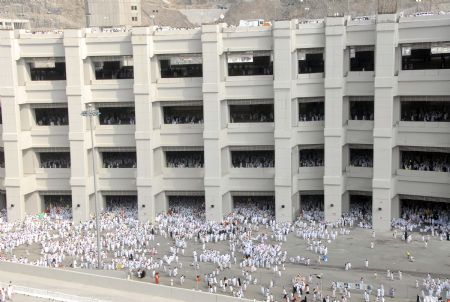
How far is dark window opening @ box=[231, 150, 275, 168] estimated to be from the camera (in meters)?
53.3

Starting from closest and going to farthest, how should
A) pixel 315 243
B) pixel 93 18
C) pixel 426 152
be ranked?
pixel 315 243, pixel 426 152, pixel 93 18

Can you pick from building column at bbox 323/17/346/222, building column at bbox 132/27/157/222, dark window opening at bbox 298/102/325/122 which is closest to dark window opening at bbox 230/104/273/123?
dark window opening at bbox 298/102/325/122

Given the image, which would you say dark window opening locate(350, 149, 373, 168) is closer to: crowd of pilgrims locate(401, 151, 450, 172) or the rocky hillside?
crowd of pilgrims locate(401, 151, 450, 172)

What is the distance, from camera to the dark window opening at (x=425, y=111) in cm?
4916

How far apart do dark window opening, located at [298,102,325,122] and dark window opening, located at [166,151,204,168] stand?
30.7 feet

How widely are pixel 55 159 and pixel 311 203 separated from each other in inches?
901

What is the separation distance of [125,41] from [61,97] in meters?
7.24

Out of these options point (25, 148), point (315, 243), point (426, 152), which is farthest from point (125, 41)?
point (426, 152)

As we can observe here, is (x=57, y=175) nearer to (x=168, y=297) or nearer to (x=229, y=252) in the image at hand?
(x=229, y=252)

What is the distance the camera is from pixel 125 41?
51.1 meters

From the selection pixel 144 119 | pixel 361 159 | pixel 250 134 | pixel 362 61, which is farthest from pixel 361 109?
pixel 144 119

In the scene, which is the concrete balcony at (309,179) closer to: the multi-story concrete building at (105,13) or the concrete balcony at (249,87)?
the concrete balcony at (249,87)

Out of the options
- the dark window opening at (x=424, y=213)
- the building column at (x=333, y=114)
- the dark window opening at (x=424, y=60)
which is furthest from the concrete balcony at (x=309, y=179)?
the dark window opening at (x=424, y=60)

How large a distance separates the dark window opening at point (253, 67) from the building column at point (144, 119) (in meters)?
7.43
